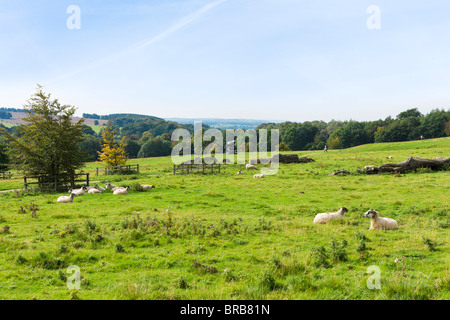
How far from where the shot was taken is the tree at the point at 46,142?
1147 inches

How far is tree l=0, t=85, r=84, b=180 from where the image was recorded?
29141mm

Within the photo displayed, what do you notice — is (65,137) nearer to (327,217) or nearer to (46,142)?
(46,142)

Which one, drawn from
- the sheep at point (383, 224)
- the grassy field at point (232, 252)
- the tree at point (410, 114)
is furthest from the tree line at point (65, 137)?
the sheep at point (383, 224)

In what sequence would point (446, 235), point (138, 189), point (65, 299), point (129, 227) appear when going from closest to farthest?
point (65, 299)
point (446, 235)
point (129, 227)
point (138, 189)

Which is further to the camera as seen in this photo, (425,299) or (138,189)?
(138,189)

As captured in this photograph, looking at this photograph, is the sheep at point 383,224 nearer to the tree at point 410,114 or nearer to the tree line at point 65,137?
the tree line at point 65,137

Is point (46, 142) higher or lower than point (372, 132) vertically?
lower

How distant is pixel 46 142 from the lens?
A: 2936cm

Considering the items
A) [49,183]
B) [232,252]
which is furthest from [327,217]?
[49,183]

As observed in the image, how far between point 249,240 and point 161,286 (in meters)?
4.89
